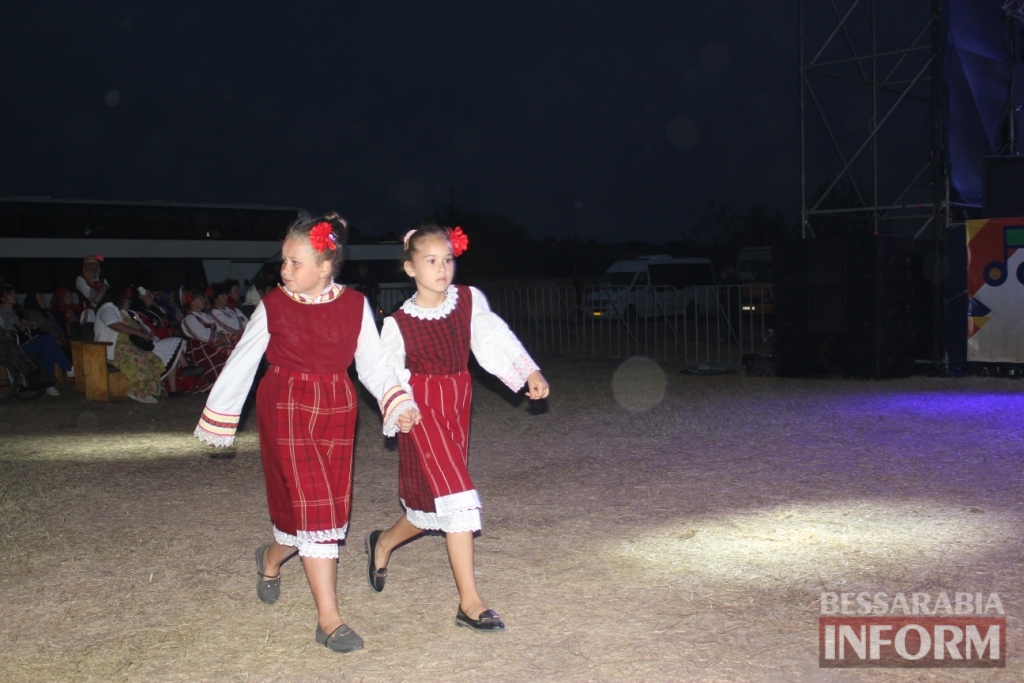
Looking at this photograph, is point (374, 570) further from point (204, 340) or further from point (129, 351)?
point (129, 351)

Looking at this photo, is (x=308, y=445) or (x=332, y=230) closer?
(x=308, y=445)

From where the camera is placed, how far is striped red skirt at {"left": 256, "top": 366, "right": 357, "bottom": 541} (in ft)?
11.6

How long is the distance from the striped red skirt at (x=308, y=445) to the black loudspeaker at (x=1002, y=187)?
11.5 m

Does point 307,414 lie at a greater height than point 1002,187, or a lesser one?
lesser

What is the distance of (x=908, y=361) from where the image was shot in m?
12.8

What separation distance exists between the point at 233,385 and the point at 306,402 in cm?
34

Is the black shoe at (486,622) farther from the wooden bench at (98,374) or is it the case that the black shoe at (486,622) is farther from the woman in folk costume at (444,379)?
the wooden bench at (98,374)

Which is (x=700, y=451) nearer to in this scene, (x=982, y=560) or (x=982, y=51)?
(x=982, y=560)

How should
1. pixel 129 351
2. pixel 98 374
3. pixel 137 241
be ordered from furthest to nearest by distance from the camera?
pixel 137 241, pixel 98 374, pixel 129 351

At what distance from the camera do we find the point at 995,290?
494 inches

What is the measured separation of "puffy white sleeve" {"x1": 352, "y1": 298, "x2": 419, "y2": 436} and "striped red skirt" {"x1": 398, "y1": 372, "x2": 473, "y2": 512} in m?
0.13

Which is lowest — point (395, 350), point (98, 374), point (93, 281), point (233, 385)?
point (98, 374)

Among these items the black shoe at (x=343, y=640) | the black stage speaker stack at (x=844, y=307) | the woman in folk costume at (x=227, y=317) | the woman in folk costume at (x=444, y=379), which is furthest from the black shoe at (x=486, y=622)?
the black stage speaker stack at (x=844, y=307)

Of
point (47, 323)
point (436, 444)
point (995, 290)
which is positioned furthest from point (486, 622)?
point (47, 323)
